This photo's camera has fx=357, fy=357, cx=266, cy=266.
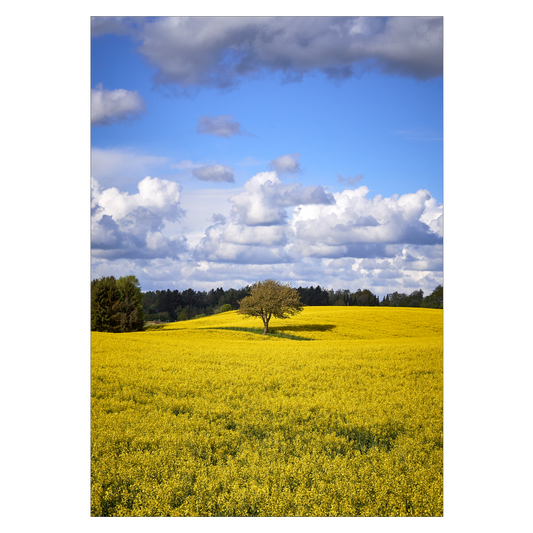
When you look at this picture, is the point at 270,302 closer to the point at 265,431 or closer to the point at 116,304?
the point at 116,304

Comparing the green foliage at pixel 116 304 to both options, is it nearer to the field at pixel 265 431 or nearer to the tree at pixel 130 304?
the tree at pixel 130 304

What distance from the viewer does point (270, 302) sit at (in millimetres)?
12742

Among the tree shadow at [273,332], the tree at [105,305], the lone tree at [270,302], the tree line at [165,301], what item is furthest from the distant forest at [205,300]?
the tree shadow at [273,332]

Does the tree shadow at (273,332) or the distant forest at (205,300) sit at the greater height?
the distant forest at (205,300)

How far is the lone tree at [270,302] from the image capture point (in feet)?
36.3

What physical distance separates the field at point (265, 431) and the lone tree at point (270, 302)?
264 centimetres

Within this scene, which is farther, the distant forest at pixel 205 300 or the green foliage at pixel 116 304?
the distant forest at pixel 205 300

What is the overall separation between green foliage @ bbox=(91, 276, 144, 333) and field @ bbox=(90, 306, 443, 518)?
0.28m
